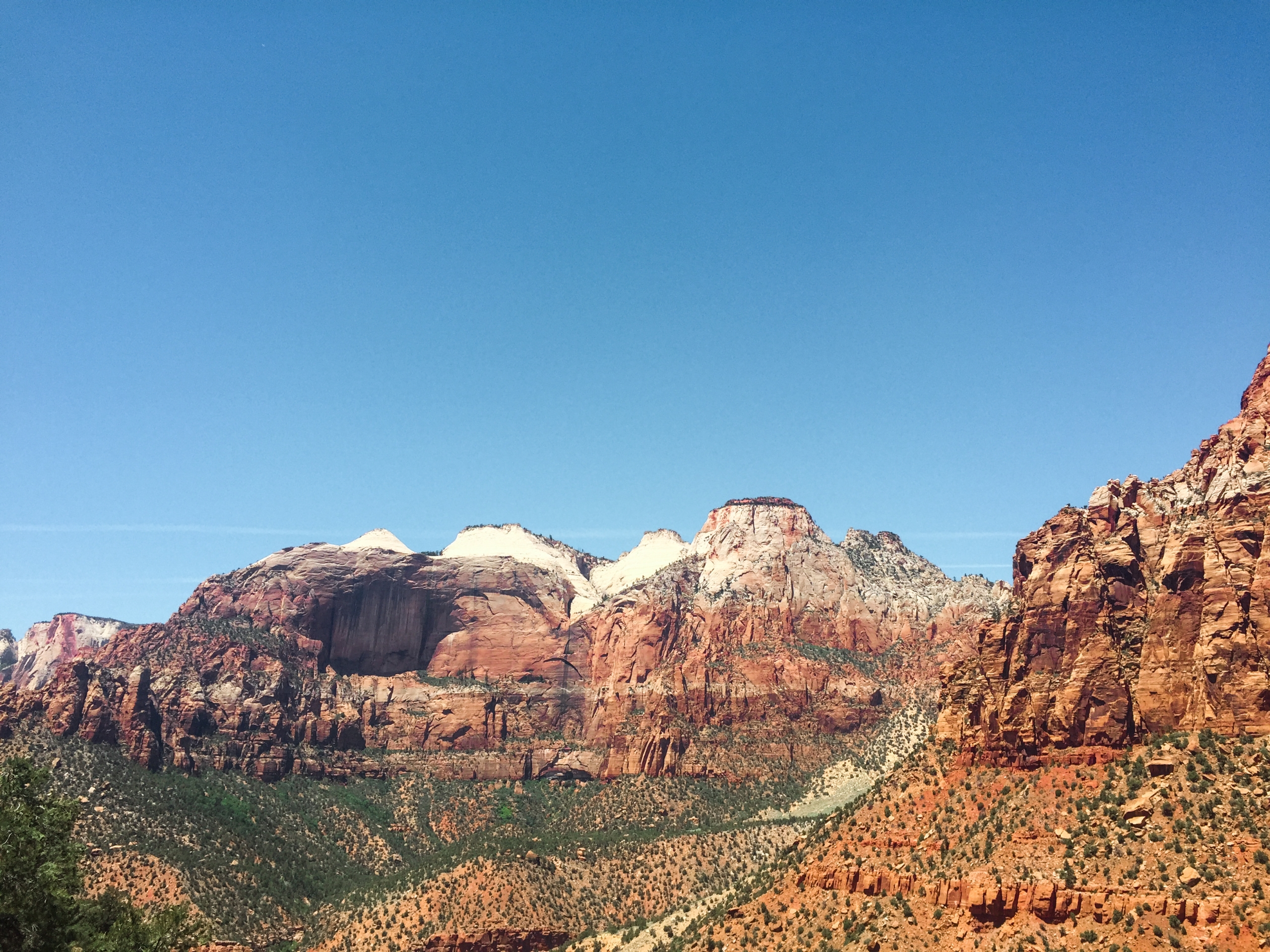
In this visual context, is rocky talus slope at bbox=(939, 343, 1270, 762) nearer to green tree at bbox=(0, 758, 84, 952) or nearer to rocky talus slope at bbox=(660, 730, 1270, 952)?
rocky talus slope at bbox=(660, 730, 1270, 952)

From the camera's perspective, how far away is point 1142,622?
7369cm

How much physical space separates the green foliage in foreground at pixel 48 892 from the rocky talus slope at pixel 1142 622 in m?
55.0

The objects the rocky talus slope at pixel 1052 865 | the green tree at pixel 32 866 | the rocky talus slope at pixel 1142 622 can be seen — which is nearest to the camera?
the rocky talus slope at pixel 1052 865

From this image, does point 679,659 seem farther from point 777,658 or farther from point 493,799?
point 493,799

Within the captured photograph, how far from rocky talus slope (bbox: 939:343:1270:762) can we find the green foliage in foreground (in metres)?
55.0

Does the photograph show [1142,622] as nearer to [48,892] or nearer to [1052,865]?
[1052,865]

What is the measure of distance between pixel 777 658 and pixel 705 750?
21.8 m

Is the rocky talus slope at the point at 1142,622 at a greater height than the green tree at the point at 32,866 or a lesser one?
greater

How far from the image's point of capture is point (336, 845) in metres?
164

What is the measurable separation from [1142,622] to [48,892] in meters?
66.2

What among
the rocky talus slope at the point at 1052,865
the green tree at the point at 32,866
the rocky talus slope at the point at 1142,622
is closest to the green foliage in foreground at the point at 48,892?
the green tree at the point at 32,866

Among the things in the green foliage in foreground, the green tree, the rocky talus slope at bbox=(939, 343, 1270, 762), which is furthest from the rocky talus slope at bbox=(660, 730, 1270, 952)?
the green tree

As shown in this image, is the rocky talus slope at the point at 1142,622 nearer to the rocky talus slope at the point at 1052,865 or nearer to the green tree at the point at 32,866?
the rocky talus slope at the point at 1052,865

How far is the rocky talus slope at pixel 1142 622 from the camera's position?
66.6 m
